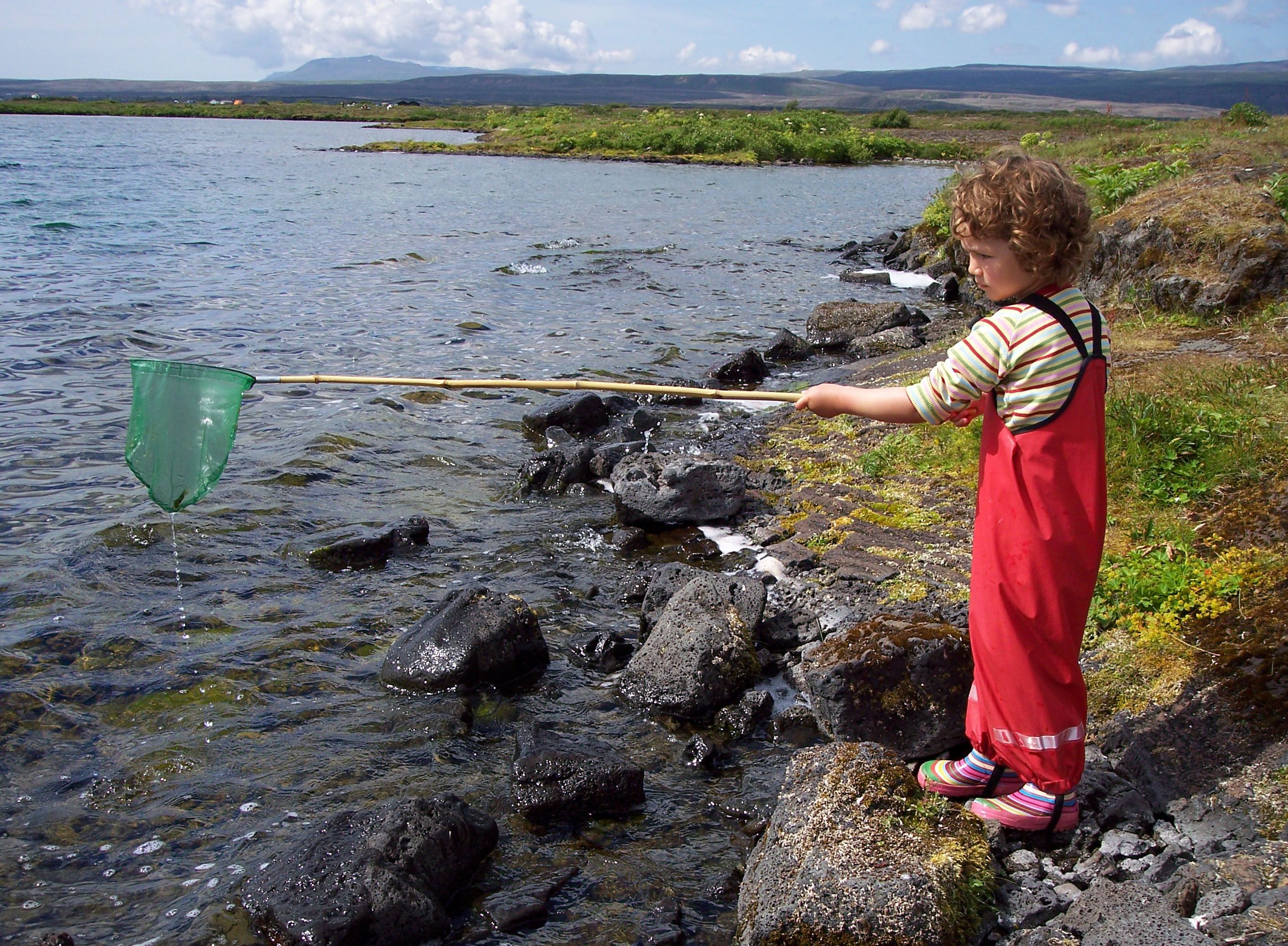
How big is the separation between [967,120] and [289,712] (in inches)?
3975

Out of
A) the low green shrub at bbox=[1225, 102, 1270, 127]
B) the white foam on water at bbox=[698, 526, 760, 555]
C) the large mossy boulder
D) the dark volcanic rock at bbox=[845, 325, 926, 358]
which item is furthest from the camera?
the low green shrub at bbox=[1225, 102, 1270, 127]

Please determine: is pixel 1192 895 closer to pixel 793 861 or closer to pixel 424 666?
pixel 793 861

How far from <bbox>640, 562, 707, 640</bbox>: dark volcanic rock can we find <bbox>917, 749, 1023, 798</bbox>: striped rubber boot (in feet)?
7.70

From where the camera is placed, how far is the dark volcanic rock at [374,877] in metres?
3.86

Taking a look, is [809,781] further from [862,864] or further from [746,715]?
[746,715]

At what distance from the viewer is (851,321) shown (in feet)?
53.3

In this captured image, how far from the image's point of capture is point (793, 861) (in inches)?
150

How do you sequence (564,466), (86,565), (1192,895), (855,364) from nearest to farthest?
(1192,895) < (86,565) < (564,466) < (855,364)

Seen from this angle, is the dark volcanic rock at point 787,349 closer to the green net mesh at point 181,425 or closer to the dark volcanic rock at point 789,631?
the dark volcanic rock at point 789,631

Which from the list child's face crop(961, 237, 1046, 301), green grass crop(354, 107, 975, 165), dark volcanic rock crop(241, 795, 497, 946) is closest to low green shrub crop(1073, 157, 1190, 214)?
child's face crop(961, 237, 1046, 301)

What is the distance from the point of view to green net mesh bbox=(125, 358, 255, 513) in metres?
6.28

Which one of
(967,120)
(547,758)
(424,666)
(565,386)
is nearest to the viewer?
(547,758)

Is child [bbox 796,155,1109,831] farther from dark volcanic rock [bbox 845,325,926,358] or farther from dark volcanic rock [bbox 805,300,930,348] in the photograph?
dark volcanic rock [bbox 805,300,930,348]

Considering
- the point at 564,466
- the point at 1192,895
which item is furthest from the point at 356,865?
the point at 564,466
